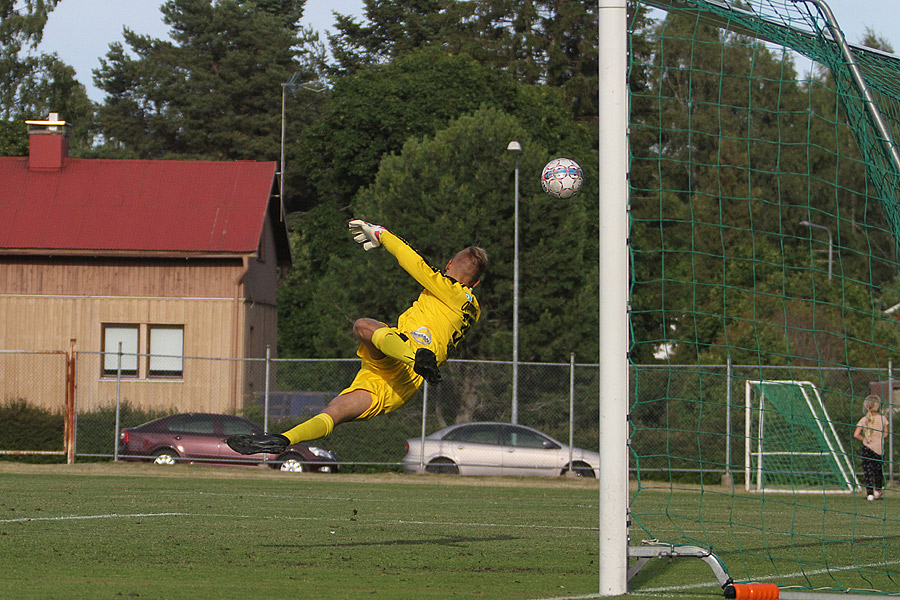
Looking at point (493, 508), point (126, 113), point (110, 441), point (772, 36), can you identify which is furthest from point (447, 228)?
point (126, 113)

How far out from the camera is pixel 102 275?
105ft

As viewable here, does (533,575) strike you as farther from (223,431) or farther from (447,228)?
(447,228)

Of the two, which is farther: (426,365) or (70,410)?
(70,410)

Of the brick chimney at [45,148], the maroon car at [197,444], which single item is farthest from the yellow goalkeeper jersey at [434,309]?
the brick chimney at [45,148]

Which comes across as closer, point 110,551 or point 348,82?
point 110,551

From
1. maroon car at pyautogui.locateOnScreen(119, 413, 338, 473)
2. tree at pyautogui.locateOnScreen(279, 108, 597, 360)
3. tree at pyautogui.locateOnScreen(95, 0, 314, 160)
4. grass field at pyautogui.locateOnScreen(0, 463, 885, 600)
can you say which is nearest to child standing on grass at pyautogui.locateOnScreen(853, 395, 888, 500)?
grass field at pyautogui.locateOnScreen(0, 463, 885, 600)

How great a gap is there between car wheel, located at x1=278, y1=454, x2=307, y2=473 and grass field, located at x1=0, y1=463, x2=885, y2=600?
19.8ft

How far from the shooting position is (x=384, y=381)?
8.30 meters

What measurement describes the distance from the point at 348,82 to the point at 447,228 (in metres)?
13.4

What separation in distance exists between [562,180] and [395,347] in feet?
8.51

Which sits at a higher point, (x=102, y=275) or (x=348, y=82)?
(x=348, y=82)

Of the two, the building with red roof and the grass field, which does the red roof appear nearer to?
the building with red roof

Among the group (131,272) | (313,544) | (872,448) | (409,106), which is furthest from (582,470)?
(409,106)

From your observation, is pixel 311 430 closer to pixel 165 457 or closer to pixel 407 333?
pixel 407 333
